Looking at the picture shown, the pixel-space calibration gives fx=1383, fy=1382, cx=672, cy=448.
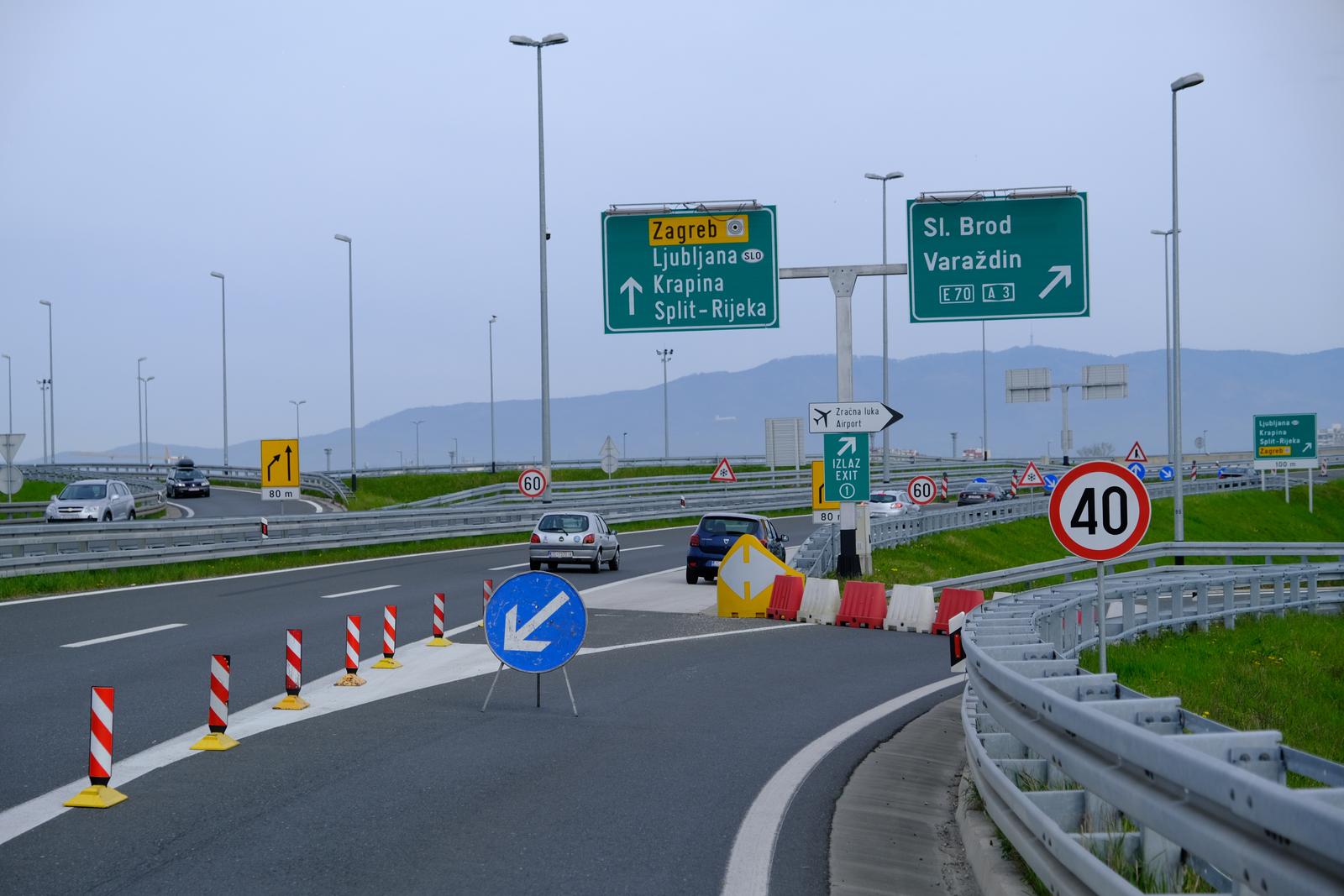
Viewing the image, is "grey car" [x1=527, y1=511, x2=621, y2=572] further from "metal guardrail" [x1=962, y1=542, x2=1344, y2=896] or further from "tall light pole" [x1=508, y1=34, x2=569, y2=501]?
"metal guardrail" [x1=962, y1=542, x2=1344, y2=896]

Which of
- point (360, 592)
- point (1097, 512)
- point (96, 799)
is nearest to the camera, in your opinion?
point (96, 799)

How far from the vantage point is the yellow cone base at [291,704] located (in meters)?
11.6

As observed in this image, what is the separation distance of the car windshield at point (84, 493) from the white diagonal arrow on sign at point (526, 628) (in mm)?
34021

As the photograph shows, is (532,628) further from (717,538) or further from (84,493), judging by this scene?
(84,493)

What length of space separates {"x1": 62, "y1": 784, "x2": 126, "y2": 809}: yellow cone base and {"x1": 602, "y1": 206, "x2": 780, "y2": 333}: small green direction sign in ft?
56.7

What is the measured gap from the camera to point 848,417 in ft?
77.8

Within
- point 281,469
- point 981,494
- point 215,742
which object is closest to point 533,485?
point 281,469

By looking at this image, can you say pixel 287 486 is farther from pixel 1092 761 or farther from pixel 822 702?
pixel 1092 761

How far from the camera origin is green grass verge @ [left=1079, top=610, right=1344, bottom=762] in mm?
14133

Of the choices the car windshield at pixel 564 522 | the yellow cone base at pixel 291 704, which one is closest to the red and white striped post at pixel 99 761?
the yellow cone base at pixel 291 704

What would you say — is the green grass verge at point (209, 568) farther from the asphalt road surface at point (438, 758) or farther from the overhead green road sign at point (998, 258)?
the overhead green road sign at point (998, 258)

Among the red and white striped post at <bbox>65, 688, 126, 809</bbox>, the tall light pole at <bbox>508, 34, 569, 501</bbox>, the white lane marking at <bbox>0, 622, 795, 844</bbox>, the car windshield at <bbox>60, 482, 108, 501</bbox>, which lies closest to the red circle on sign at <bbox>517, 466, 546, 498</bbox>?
the tall light pole at <bbox>508, 34, 569, 501</bbox>

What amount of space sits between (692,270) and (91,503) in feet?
81.7

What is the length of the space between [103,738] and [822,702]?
6.77m
